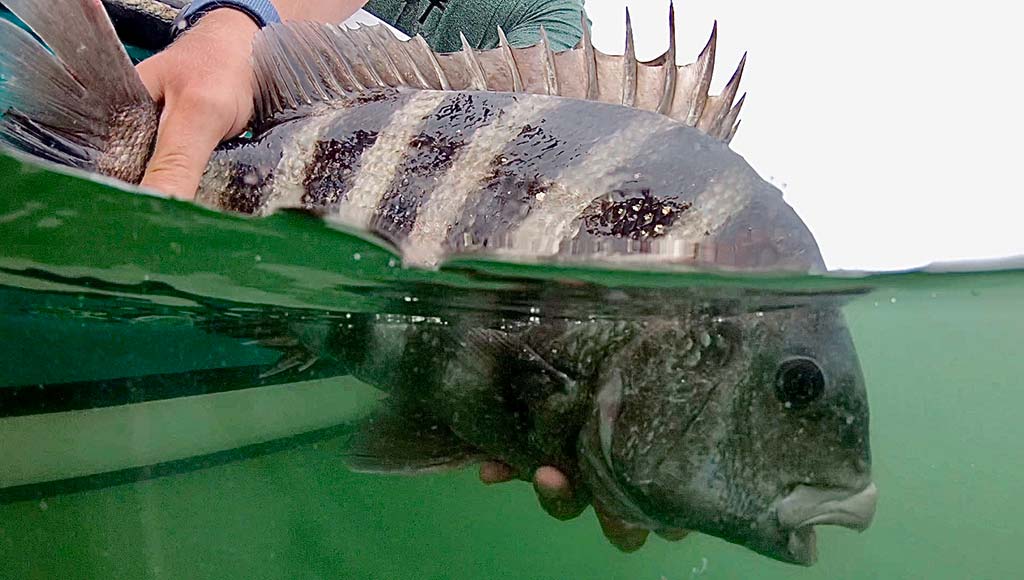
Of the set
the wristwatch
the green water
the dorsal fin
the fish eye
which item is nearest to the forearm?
the wristwatch

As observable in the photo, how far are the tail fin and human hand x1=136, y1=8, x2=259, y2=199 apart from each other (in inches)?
1.9

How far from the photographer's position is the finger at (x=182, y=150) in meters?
1.06

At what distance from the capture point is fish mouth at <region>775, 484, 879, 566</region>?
0.84 meters

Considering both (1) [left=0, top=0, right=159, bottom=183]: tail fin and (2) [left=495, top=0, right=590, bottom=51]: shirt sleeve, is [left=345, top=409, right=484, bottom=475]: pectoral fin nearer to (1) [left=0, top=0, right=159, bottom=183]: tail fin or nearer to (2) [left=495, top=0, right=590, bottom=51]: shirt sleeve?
(1) [left=0, top=0, right=159, bottom=183]: tail fin

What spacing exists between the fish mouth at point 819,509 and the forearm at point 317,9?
1500 mm

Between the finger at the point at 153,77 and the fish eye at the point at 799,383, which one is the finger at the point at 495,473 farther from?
the finger at the point at 153,77

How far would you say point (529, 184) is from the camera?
928mm

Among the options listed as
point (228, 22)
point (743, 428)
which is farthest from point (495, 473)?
point (228, 22)

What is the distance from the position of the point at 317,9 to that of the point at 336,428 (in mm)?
1275

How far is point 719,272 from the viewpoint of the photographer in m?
0.89

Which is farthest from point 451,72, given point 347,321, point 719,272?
point 719,272

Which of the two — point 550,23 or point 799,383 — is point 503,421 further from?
point 550,23

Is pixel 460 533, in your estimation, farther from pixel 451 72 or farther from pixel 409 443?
pixel 451 72

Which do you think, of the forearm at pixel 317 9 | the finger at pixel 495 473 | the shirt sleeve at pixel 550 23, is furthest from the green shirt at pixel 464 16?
the finger at pixel 495 473
